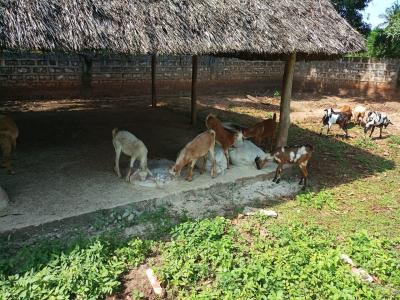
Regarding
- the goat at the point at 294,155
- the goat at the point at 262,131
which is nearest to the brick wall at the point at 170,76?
the goat at the point at 262,131

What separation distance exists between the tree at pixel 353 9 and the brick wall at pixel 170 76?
103 inches

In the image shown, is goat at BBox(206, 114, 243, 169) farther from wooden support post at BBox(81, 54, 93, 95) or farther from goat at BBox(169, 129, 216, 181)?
wooden support post at BBox(81, 54, 93, 95)

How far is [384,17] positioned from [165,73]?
1150cm

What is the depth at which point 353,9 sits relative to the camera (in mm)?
19094

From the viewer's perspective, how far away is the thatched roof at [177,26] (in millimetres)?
4922

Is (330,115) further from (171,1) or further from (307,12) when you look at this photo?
(171,1)

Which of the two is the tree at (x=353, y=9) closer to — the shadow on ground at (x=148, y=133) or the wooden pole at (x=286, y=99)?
the shadow on ground at (x=148, y=133)

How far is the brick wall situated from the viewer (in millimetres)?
13070

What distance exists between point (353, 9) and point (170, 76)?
10.4m

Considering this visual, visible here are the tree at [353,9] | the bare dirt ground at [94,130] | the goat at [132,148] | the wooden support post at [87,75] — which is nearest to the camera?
the bare dirt ground at [94,130]

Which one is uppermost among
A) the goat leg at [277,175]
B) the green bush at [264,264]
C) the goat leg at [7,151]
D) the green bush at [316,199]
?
the goat leg at [7,151]

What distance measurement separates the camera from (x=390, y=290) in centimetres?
461

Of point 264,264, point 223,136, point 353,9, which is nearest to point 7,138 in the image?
point 223,136

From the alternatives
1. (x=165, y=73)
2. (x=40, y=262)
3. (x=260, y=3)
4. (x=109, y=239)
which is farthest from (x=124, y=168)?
(x=165, y=73)
